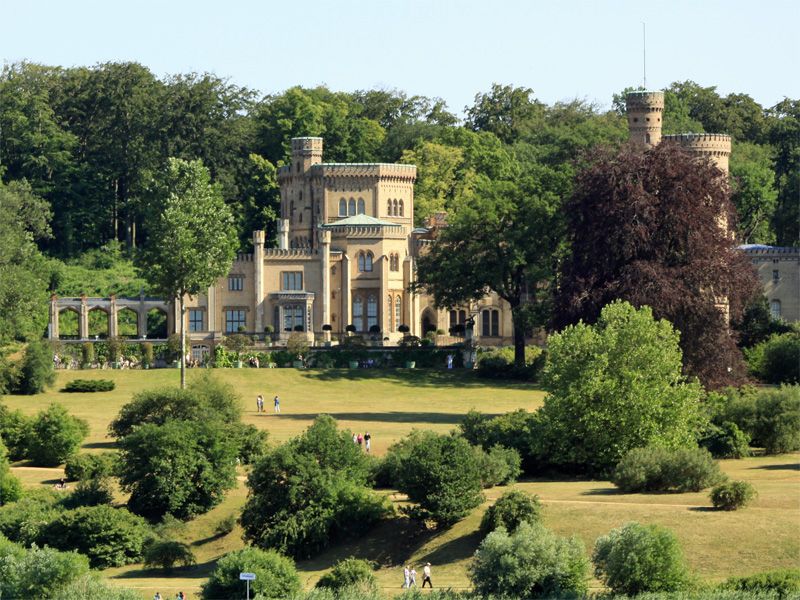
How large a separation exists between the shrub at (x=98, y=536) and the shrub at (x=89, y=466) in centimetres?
720

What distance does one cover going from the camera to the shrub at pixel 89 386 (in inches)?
3957

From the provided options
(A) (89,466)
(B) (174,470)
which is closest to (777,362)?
(B) (174,470)

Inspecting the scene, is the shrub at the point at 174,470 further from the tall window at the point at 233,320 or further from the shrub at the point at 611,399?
the tall window at the point at 233,320

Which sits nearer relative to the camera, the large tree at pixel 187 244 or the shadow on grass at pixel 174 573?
the shadow on grass at pixel 174 573

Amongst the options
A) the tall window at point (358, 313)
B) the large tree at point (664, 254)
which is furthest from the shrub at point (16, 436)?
the tall window at point (358, 313)

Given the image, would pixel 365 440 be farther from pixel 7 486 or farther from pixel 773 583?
pixel 773 583

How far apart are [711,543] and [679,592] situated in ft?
21.2

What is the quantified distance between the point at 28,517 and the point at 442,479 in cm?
1420

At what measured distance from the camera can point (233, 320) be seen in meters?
118

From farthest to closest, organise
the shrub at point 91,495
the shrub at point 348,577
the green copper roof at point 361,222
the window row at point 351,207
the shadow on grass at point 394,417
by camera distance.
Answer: the window row at point 351,207 < the green copper roof at point 361,222 < the shadow on grass at point 394,417 < the shrub at point 91,495 < the shrub at point 348,577

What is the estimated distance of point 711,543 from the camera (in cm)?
6588

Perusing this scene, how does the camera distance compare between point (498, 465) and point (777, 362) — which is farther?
point (777, 362)

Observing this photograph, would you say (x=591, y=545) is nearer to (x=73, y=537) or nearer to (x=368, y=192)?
(x=73, y=537)

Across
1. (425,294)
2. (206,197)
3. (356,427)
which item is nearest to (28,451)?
(356,427)
